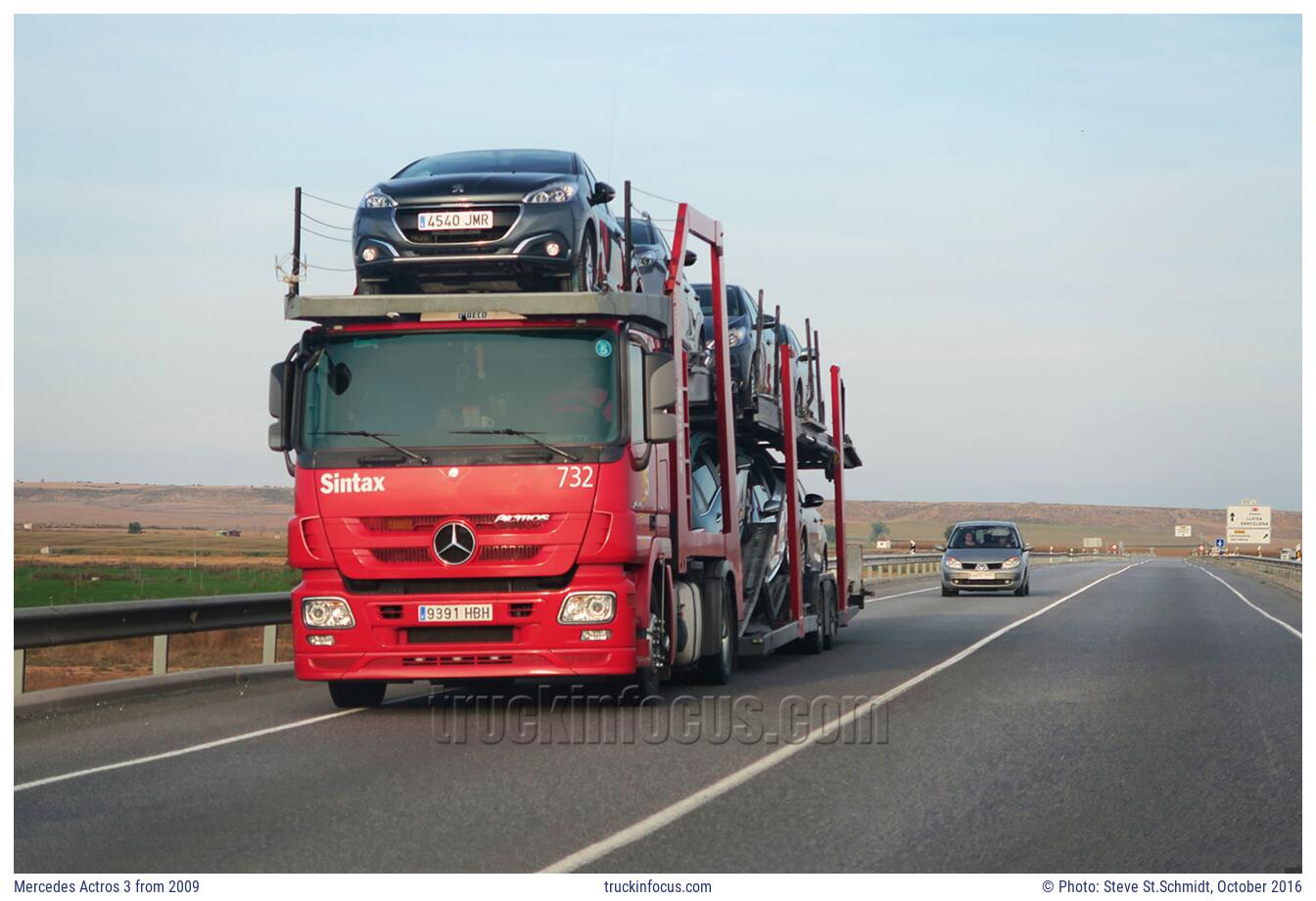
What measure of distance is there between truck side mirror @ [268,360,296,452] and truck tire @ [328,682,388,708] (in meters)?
1.97

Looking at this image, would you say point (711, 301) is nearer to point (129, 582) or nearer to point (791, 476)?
point (791, 476)

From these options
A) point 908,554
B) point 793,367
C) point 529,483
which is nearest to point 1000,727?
point 529,483

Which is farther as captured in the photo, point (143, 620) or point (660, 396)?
point (143, 620)

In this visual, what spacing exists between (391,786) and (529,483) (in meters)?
3.21

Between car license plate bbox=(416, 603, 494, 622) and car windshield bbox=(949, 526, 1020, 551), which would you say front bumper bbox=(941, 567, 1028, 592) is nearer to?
car windshield bbox=(949, 526, 1020, 551)

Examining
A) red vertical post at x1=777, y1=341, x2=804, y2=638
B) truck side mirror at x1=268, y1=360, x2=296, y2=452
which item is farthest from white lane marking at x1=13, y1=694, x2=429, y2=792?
red vertical post at x1=777, y1=341, x2=804, y2=638

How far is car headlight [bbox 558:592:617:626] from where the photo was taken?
38.1 ft

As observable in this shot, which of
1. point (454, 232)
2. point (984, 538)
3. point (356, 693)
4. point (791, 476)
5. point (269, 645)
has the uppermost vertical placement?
point (454, 232)

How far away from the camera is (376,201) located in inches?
488

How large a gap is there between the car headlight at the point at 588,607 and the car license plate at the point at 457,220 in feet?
9.01

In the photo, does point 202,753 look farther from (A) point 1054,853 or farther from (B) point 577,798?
(A) point 1054,853

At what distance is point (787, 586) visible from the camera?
17438mm

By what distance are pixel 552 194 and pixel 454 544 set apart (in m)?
2.63

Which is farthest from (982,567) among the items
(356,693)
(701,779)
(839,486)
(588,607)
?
(701,779)
